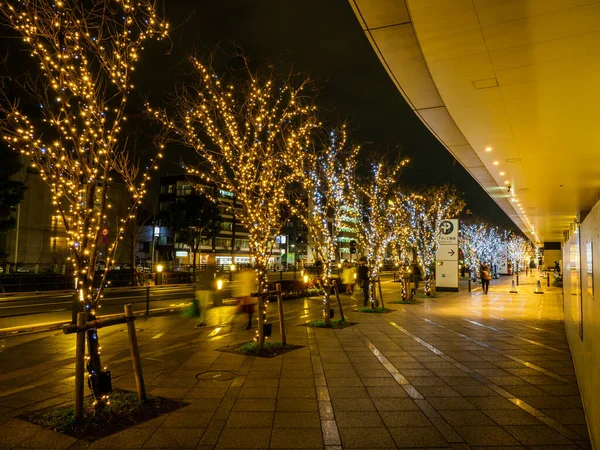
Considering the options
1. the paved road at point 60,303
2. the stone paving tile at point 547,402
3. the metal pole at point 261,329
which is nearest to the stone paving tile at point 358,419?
the stone paving tile at point 547,402

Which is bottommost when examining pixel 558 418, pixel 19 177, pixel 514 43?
pixel 558 418

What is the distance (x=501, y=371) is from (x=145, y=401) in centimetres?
577

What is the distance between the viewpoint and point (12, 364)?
7797 millimetres

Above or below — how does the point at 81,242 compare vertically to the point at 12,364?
above

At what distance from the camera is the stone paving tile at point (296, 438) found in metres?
4.50

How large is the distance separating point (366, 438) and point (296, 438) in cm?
74

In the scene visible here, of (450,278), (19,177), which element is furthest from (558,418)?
(19,177)

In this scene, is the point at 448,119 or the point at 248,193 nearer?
the point at 248,193

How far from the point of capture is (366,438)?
4691mm

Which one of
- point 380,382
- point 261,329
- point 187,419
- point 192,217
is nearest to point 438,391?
point 380,382

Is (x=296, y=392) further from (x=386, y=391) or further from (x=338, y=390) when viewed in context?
(x=386, y=391)

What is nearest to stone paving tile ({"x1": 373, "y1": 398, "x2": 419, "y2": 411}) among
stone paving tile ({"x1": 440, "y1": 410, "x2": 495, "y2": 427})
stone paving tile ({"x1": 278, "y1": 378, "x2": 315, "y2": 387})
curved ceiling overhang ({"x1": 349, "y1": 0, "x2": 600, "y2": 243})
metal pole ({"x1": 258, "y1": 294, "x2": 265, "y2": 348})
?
stone paving tile ({"x1": 440, "y1": 410, "x2": 495, "y2": 427})

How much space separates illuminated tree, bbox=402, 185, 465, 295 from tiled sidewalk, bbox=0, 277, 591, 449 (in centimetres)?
1211

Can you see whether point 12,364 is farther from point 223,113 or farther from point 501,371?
point 501,371
